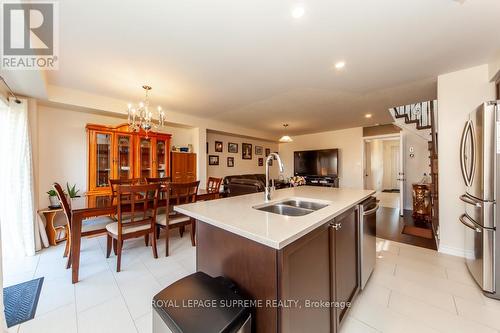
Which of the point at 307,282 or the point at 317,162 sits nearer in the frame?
the point at 307,282

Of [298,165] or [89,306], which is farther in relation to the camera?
[298,165]

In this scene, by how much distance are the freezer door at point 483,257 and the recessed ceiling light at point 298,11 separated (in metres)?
2.54

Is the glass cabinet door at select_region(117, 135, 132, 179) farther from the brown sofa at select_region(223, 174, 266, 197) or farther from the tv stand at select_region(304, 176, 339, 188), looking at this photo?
the tv stand at select_region(304, 176, 339, 188)

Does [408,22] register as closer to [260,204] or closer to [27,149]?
[260,204]

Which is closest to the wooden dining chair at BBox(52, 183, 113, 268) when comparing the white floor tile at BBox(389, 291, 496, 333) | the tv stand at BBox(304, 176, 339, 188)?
the white floor tile at BBox(389, 291, 496, 333)

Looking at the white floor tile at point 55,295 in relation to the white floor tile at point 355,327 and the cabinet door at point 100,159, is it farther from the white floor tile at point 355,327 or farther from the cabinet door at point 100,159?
the white floor tile at point 355,327

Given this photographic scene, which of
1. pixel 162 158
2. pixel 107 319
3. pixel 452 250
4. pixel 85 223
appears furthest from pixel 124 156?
pixel 452 250

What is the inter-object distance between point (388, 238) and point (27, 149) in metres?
5.50

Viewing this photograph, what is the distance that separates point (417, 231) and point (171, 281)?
4106 mm

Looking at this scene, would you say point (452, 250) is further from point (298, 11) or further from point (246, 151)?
point (246, 151)

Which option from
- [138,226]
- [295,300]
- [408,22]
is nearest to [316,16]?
[408,22]

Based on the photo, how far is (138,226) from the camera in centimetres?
239

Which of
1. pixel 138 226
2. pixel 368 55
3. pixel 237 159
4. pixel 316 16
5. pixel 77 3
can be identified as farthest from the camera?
pixel 237 159

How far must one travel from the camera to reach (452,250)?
2580mm
